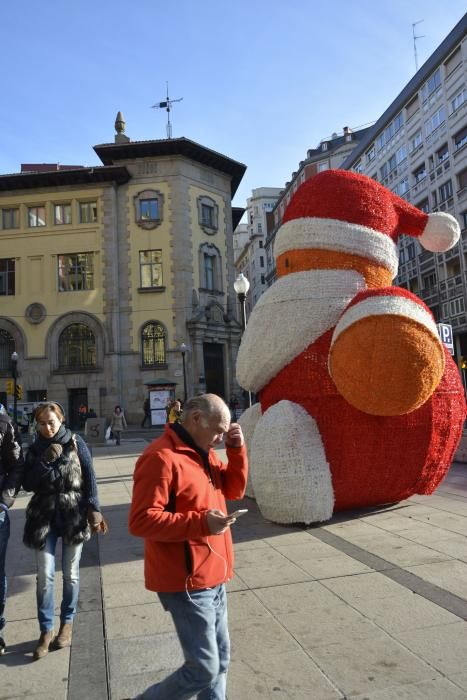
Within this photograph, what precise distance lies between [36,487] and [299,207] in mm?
4623

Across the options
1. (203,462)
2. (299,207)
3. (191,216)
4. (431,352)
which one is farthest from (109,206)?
(203,462)

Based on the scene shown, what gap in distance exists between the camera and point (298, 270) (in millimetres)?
6684

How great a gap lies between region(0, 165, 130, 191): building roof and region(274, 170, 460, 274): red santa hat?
25.0 metres

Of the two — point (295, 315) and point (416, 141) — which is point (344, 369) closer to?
point (295, 315)

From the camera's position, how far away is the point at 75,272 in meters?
30.3

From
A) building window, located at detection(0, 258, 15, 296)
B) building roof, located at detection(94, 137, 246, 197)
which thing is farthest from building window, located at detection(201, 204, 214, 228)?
building window, located at detection(0, 258, 15, 296)

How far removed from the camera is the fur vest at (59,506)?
12.2ft

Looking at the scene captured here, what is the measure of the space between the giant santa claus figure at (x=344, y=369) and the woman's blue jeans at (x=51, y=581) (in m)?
2.69

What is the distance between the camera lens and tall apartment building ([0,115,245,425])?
2919cm

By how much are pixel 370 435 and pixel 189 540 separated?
13.2 feet

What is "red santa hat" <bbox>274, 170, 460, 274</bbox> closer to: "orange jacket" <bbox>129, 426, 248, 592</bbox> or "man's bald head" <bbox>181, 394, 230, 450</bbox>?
"man's bald head" <bbox>181, 394, 230, 450</bbox>

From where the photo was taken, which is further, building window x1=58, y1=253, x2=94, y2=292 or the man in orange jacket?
building window x1=58, y1=253, x2=94, y2=292

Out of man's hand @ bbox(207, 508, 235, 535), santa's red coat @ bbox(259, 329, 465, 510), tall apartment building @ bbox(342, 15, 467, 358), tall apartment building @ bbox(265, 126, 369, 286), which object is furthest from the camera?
tall apartment building @ bbox(265, 126, 369, 286)

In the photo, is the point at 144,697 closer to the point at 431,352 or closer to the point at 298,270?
the point at 431,352
